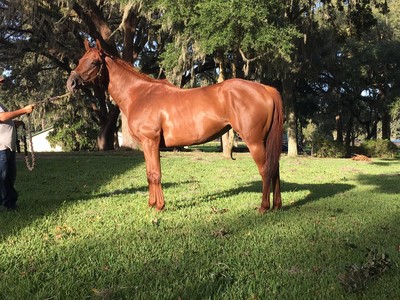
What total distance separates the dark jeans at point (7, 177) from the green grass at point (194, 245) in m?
0.34

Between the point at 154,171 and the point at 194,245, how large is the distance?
228 cm

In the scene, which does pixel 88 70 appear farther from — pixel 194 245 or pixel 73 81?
pixel 194 245

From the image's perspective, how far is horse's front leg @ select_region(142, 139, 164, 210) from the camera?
6262 mm

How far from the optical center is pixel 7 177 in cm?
614

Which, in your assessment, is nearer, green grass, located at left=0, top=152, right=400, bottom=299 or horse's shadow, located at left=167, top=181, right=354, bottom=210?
green grass, located at left=0, top=152, right=400, bottom=299

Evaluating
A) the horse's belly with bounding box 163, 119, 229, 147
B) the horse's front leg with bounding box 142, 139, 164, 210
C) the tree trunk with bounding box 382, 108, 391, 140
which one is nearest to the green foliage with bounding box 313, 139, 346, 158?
the tree trunk with bounding box 382, 108, 391, 140

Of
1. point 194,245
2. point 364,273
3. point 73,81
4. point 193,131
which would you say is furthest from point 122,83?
point 364,273

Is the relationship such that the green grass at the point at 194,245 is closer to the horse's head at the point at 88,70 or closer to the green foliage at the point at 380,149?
the horse's head at the point at 88,70

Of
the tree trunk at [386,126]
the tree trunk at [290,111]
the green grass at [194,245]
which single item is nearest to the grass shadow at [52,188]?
the green grass at [194,245]

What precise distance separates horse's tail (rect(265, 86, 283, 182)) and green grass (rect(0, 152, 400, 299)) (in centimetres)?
68

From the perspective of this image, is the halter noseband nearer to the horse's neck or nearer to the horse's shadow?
the horse's neck

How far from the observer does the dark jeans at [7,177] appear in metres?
5.99

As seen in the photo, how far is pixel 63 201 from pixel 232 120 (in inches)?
130

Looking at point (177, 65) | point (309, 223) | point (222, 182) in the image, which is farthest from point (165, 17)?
point (309, 223)
